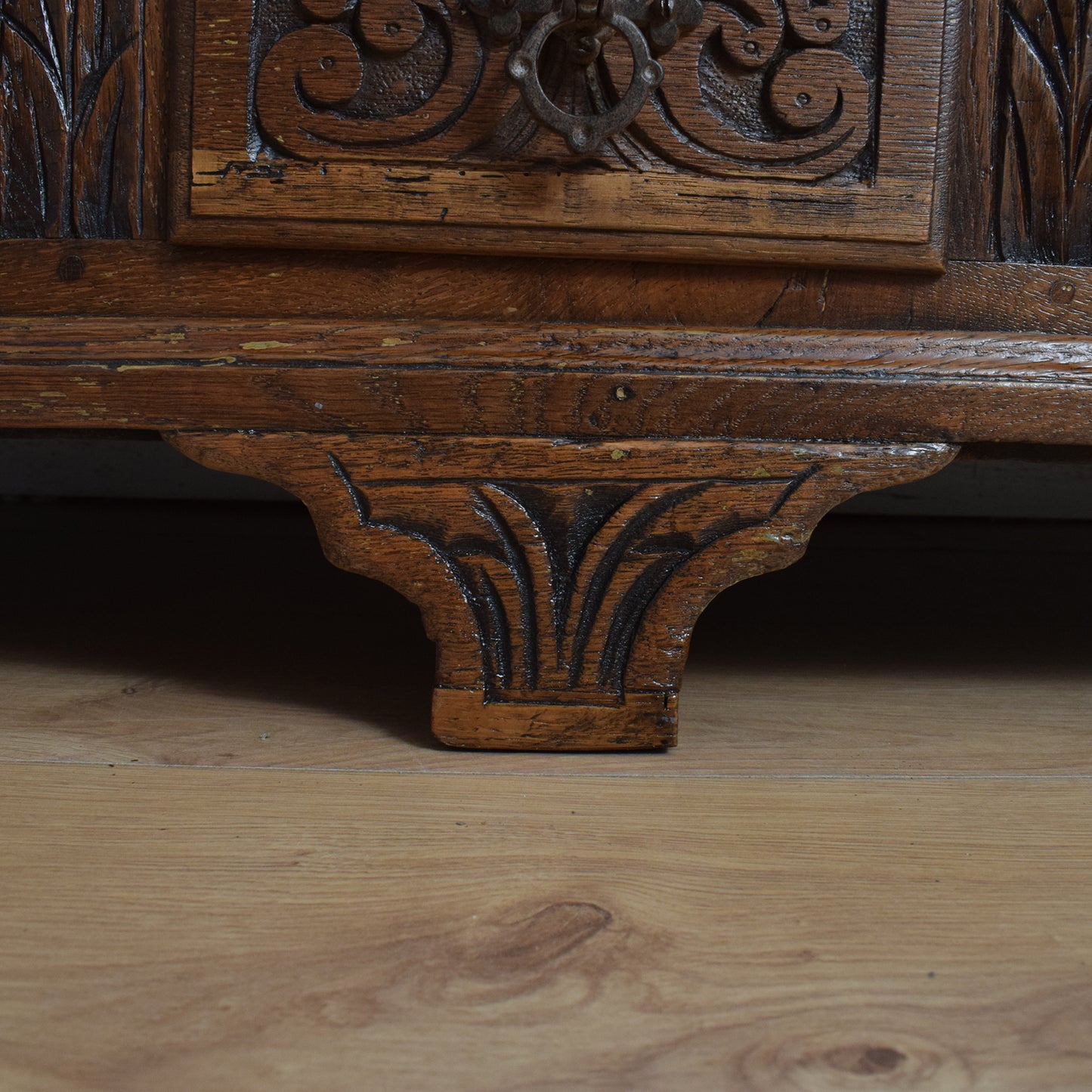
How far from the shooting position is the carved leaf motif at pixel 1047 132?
659mm

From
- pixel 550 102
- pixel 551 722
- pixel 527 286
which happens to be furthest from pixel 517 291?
pixel 551 722

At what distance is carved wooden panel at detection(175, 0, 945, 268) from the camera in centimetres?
62

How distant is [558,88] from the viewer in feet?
2.05

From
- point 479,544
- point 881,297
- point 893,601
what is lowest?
point 893,601

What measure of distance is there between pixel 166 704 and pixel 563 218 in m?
0.42

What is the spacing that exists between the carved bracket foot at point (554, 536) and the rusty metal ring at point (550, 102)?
0.18 meters

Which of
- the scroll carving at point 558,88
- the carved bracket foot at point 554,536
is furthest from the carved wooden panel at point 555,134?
the carved bracket foot at point 554,536

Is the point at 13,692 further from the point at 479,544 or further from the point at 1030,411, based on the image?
the point at 1030,411

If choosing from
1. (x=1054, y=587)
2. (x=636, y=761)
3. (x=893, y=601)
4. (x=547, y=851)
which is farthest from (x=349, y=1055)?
(x=1054, y=587)

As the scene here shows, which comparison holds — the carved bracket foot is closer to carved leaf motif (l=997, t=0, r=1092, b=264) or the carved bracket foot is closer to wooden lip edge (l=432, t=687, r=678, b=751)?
wooden lip edge (l=432, t=687, r=678, b=751)

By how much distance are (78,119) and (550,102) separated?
29 centimetres

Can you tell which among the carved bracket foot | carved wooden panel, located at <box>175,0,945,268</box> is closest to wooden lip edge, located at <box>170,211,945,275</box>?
carved wooden panel, located at <box>175,0,945,268</box>

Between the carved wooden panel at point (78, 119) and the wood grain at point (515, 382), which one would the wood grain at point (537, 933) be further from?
the carved wooden panel at point (78, 119)

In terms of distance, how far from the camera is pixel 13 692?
73 centimetres
